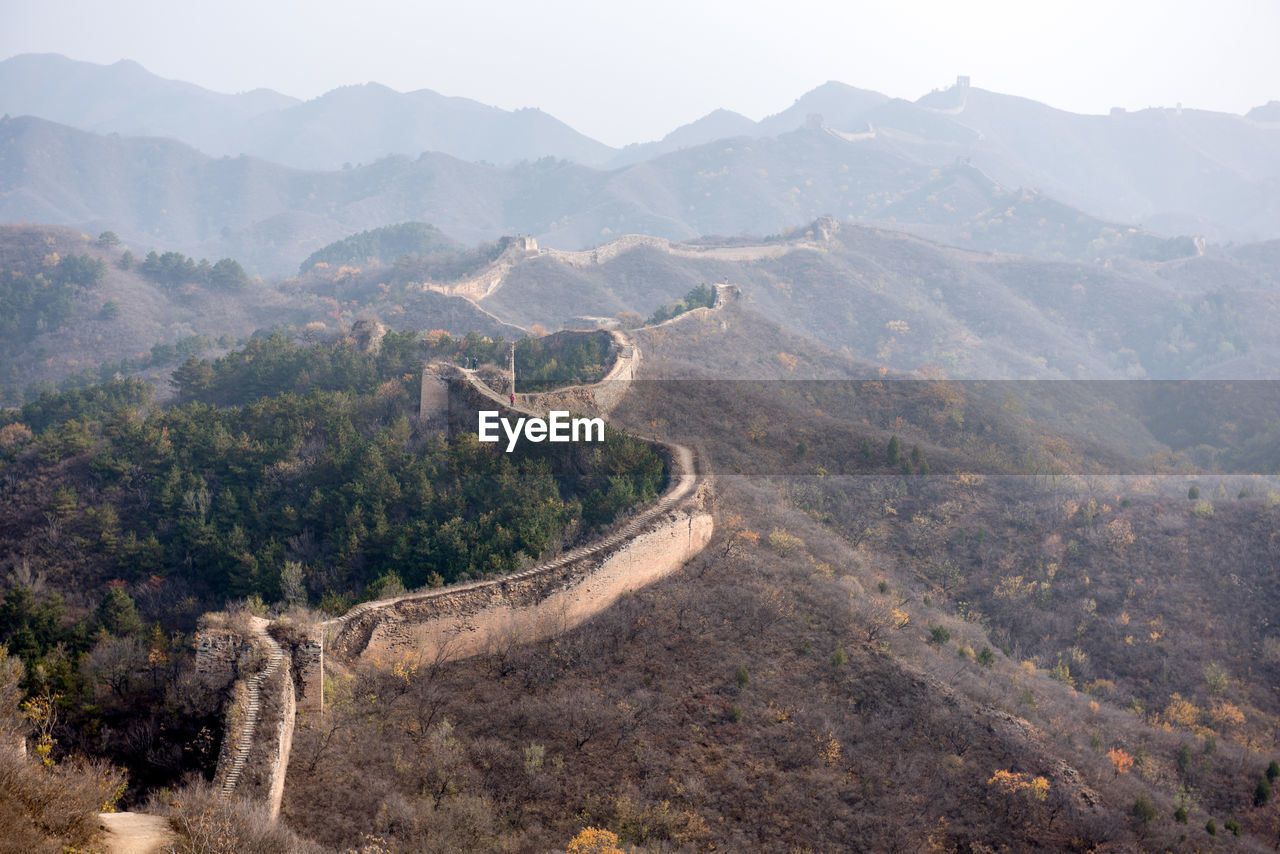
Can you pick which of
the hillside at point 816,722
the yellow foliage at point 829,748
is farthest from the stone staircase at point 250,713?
the yellow foliage at point 829,748

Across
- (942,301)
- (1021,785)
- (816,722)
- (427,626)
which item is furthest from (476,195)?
(1021,785)

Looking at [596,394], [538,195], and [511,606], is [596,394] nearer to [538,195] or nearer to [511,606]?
[511,606]

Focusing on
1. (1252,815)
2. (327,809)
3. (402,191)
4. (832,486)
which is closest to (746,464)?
(832,486)

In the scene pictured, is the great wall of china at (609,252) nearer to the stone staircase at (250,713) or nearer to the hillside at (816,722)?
the hillside at (816,722)

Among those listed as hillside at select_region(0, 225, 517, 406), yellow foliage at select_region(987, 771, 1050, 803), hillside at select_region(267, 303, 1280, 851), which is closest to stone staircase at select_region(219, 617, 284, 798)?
hillside at select_region(267, 303, 1280, 851)

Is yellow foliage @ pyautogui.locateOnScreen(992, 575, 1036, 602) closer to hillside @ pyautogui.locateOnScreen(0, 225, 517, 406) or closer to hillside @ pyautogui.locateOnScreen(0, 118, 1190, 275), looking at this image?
hillside @ pyautogui.locateOnScreen(0, 225, 517, 406)
